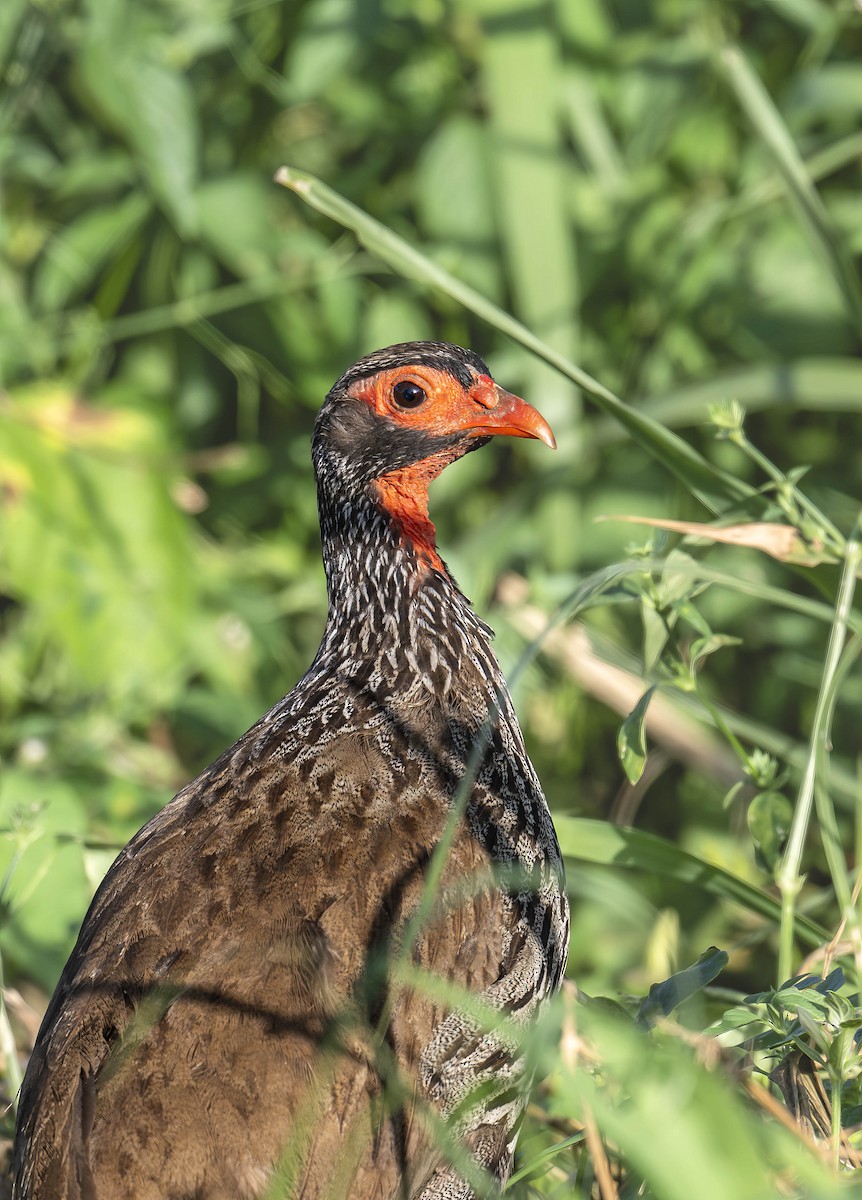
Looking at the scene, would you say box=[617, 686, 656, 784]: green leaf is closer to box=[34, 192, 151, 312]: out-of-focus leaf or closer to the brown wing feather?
the brown wing feather

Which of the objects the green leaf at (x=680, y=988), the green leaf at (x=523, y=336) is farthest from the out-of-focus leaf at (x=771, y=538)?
the green leaf at (x=680, y=988)

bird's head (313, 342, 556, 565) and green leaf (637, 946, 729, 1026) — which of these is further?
bird's head (313, 342, 556, 565)

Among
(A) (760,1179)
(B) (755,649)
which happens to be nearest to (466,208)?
(B) (755,649)

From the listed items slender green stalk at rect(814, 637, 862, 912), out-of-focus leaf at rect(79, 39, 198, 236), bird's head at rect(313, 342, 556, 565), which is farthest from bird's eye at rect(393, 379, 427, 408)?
out-of-focus leaf at rect(79, 39, 198, 236)

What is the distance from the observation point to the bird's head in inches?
114

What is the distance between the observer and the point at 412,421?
114 inches

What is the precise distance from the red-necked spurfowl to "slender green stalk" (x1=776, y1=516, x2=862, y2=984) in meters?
0.35

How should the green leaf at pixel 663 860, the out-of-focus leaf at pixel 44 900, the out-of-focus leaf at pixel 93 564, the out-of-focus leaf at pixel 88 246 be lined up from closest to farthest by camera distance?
the green leaf at pixel 663 860, the out-of-focus leaf at pixel 44 900, the out-of-focus leaf at pixel 93 564, the out-of-focus leaf at pixel 88 246

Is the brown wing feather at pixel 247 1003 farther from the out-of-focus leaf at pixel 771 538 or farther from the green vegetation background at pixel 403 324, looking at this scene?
the green vegetation background at pixel 403 324

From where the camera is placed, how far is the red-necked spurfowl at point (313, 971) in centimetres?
198

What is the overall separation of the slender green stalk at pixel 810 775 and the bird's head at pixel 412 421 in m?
0.69

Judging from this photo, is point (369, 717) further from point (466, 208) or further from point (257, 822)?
point (466, 208)

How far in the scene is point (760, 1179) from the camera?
1.19 m

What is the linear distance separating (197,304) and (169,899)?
2.62 m
